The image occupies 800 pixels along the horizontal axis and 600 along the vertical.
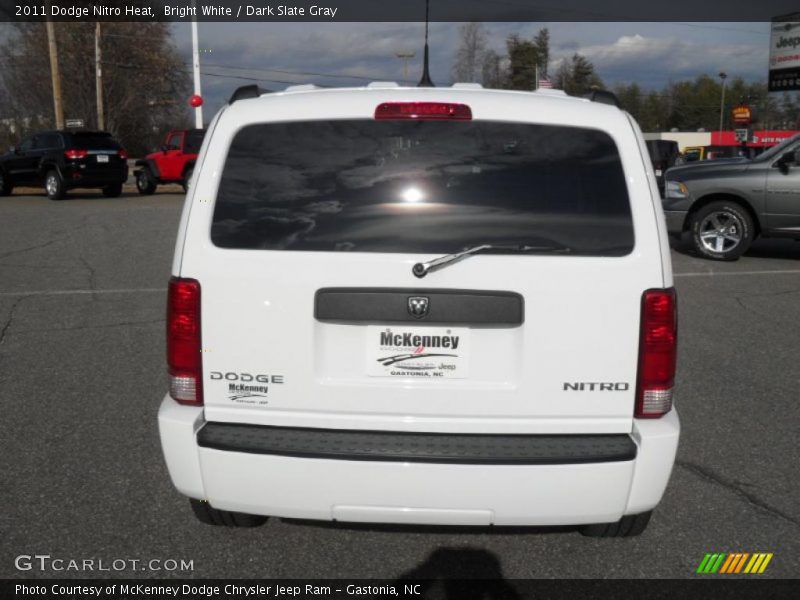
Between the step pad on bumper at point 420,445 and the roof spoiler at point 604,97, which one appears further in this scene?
the roof spoiler at point 604,97

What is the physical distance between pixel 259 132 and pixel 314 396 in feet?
3.23

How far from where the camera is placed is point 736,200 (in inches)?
456

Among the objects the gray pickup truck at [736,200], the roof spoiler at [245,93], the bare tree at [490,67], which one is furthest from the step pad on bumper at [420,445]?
the bare tree at [490,67]

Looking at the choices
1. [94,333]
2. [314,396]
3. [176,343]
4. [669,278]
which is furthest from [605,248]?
[94,333]

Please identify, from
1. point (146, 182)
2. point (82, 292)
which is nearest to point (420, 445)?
point (82, 292)

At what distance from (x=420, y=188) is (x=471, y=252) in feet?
0.99

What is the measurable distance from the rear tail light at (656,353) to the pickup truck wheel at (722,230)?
31.0 ft

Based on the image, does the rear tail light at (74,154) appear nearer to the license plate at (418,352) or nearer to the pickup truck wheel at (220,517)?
the pickup truck wheel at (220,517)

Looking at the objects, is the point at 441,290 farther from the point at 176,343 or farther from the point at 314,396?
the point at 176,343

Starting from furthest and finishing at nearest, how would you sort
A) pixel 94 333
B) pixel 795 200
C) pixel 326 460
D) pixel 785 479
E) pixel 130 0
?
pixel 130 0
pixel 795 200
pixel 94 333
pixel 785 479
pixel 326 460

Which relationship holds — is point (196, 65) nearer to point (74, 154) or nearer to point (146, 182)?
point (146, 182)

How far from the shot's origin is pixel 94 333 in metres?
7.26

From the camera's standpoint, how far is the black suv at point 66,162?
22.2 metres

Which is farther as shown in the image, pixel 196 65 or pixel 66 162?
pixel 196 65
